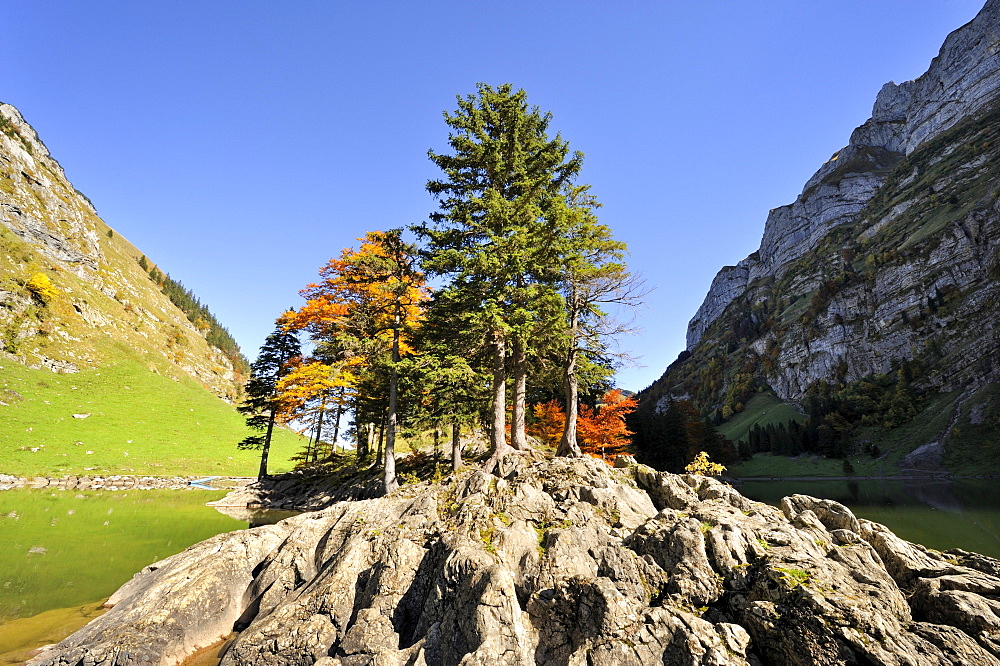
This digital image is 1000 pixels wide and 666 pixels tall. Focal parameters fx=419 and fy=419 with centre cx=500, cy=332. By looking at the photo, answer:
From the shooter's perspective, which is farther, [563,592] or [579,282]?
[579,282]

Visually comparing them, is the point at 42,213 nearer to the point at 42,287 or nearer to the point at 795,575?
the point at 42,287

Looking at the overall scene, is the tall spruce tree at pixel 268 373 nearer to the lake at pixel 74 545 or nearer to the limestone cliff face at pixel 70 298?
the lake at pixel 74 545

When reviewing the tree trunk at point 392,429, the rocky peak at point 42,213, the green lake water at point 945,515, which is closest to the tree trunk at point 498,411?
the tree trunk at point 392,429

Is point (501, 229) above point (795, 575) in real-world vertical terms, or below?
above

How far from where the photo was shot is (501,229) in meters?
21.2

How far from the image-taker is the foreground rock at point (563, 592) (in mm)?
7773

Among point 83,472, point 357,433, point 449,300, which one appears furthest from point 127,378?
point 449,300

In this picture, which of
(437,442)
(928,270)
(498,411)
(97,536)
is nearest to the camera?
(498,411)

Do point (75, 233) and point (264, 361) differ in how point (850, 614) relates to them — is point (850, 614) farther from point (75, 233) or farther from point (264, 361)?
point (75, 233)

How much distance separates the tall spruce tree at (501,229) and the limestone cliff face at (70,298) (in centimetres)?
7924

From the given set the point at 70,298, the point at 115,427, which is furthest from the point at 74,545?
the point at 70,298

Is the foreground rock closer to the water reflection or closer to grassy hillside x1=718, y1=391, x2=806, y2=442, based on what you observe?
the water reflection

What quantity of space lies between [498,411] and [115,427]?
6563 centimetres

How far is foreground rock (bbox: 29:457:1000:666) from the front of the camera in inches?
306
